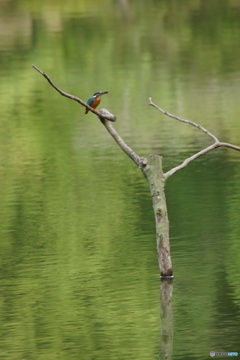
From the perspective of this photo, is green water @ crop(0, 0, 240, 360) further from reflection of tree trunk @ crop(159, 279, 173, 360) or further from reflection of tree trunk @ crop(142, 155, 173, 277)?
reflection of tree trunk @ crop(142, 155, 173, 277)

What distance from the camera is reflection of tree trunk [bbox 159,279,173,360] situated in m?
10.1

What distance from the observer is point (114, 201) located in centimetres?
1791

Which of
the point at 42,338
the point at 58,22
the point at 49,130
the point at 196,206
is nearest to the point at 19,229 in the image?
the point at 196,206

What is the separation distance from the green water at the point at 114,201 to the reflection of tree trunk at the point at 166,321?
5cm

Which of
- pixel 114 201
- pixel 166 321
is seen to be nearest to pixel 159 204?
pixel 166 321

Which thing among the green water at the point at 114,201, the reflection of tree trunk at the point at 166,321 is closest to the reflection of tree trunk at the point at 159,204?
the reflection of tree trunk at the point at 166,321

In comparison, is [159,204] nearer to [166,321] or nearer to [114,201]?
[166,321]

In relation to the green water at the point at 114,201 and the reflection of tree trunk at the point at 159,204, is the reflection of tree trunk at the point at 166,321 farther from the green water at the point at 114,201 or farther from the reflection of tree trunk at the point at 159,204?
the reflection of tree trunk at the point at 159,204

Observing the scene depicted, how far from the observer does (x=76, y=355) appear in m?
10.1

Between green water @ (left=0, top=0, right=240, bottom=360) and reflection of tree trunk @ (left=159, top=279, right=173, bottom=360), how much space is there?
5 cm

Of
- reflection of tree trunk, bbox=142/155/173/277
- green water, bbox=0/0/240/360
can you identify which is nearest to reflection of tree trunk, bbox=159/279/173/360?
green water, bbox=0/0/240/360

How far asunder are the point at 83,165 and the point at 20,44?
20.7 m

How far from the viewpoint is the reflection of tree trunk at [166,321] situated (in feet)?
33.1

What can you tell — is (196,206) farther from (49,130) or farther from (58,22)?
(58,22)
